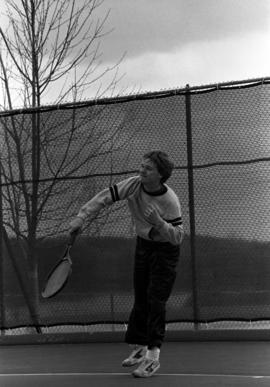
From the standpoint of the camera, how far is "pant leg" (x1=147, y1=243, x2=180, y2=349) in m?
6.77

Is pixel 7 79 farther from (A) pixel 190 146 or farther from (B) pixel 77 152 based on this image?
(A) pixel 190 146

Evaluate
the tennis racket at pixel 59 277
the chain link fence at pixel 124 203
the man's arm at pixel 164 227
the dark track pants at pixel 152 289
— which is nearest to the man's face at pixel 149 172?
the man's arm at pixel 164 227

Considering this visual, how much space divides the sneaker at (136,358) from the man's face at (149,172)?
1297 millimetres

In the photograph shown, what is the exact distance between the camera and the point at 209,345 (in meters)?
8.38

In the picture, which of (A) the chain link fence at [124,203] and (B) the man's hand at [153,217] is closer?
(B) the man's hand at [153,217]

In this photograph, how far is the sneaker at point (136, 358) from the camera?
7.08 m

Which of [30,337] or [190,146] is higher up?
[190,146]

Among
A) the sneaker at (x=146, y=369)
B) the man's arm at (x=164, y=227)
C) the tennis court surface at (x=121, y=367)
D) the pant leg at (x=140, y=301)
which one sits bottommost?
the tennis court surface at (x=121, y=367)

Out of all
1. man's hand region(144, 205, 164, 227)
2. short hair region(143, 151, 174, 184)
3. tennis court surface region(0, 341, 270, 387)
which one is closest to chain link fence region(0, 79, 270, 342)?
tennis court surface region(0, 341, 270, 387)

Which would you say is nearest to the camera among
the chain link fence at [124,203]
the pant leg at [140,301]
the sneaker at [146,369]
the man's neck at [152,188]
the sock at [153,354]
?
the sneaker at [146,369]

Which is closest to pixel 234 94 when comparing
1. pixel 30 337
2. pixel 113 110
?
pixel 113 110

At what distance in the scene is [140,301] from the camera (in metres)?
7.11

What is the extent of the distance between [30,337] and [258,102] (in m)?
3.19

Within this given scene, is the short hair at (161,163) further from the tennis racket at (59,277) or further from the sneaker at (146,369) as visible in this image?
the sneaker at (146,369)
